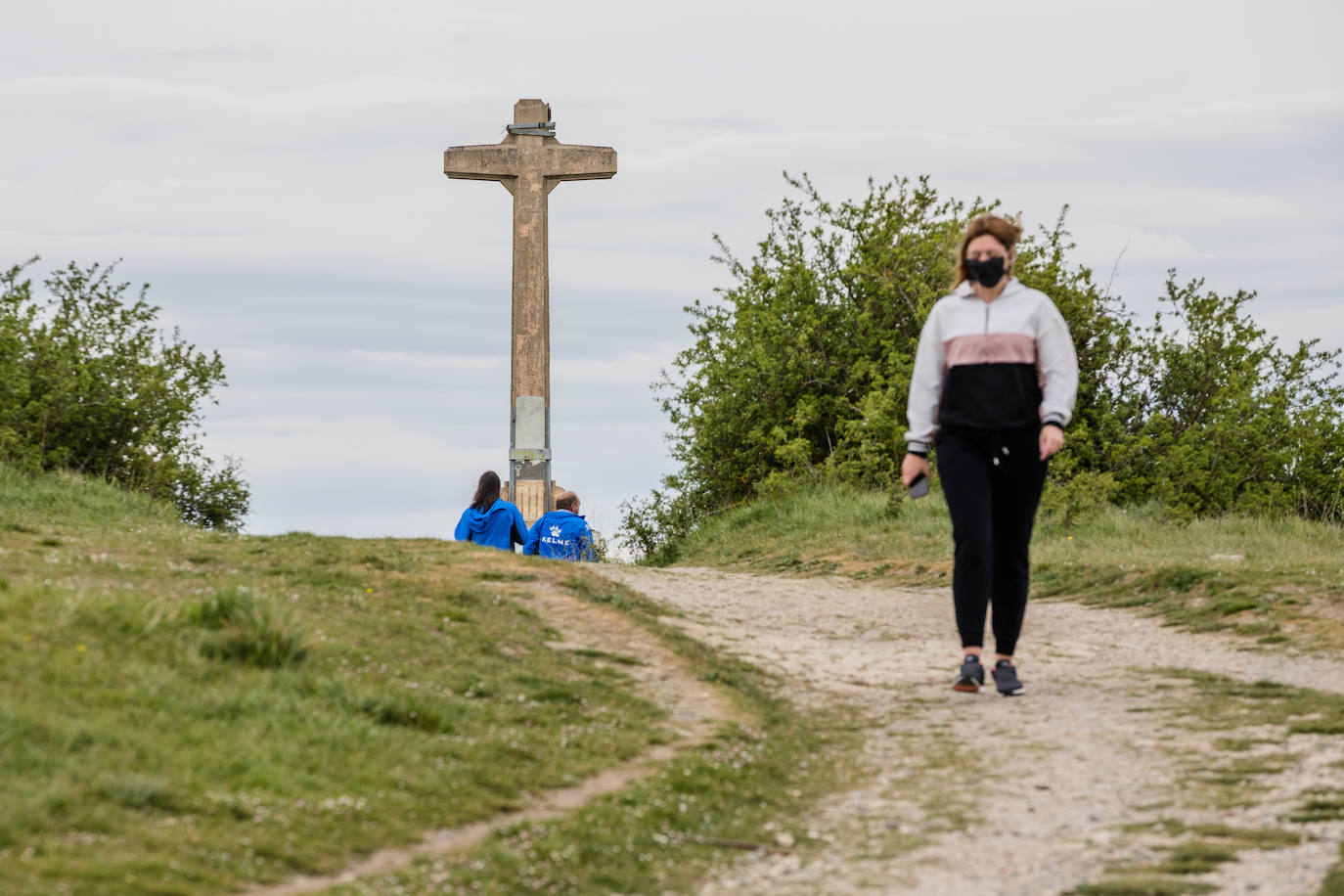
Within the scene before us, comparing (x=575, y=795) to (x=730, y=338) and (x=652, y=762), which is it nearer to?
(x=652, y=762)

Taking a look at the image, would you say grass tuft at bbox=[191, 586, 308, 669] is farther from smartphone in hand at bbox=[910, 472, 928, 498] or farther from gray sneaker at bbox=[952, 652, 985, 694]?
gray sneaker at bbox=[952, 652, 985, 694]

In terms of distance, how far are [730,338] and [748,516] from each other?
512 cm

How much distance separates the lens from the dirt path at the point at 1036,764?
15.1ft

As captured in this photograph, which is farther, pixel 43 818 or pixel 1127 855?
pixel 1127 855

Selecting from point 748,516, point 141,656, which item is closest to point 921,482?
point 141,656

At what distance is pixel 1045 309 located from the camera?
704 centimetres

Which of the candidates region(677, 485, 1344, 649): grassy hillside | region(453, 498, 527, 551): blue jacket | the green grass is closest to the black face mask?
the green grass

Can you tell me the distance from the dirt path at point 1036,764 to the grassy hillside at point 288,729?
407 mm

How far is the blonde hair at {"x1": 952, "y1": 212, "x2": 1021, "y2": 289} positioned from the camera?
718 cm

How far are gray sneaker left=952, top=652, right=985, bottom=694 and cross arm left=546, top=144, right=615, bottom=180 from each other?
39.3ft

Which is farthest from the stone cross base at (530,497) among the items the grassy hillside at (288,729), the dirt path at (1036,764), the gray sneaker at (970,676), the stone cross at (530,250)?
the gray sneaker at (970,676)

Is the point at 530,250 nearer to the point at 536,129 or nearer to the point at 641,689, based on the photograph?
the point at 536,129

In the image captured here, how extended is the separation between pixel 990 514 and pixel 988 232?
1369mm

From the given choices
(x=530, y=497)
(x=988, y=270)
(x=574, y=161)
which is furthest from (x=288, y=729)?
(x=574, y=161)
